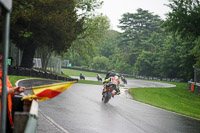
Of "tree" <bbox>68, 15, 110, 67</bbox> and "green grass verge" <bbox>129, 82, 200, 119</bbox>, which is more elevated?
"tree" <bbox>68, 15, 110, 67</bbox>

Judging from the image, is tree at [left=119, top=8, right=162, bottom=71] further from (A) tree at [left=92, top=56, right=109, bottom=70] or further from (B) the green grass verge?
(B) the green grass verge

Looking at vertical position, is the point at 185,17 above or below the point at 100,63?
above

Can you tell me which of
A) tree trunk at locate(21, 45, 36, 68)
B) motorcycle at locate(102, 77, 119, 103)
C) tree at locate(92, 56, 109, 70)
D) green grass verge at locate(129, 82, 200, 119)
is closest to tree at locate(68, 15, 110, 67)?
tree trunk at locate(21, 45, 36, 68)

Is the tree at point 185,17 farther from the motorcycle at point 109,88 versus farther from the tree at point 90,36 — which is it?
the motorcycle at point 109,88

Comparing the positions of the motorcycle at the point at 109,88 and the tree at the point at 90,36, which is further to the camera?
the tree at the point at 90,36

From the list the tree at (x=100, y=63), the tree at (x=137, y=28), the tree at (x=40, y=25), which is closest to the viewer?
the tree at (x=40, y=25)

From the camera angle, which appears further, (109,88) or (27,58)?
(27,58)

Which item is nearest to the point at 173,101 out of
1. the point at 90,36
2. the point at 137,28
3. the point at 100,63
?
the point at 90,36

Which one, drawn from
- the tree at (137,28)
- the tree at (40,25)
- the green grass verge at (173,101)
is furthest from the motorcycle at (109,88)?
the tree at (137,28)

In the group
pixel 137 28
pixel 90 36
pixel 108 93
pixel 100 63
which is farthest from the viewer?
pixel 100 63

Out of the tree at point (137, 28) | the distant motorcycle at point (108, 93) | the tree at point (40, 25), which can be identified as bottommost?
the distant motorcycle at point (108, 93)

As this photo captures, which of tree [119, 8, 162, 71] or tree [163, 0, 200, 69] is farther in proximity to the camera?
tree [119, 8, 162, 71]

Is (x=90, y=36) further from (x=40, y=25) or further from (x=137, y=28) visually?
(x=137, y=28)

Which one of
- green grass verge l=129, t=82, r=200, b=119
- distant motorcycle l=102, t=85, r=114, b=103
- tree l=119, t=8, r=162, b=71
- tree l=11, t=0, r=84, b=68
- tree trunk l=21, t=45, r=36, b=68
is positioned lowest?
green grass verge l=129, t=82, r=200, b=119
